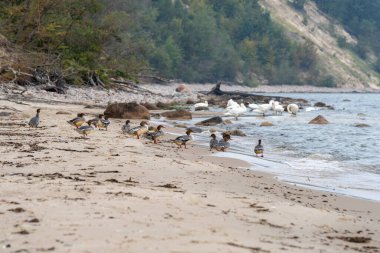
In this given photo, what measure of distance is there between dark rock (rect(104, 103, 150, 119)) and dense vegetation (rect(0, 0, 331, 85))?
882 cm

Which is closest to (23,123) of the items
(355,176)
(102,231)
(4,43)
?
(355,176)

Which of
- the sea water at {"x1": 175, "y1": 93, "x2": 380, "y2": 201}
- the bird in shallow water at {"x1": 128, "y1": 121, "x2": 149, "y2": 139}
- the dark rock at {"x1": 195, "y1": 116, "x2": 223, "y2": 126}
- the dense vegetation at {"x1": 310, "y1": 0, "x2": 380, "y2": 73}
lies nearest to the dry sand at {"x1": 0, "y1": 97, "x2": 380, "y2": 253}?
the sea water at {"x1": 175, "y1": 93, "x2": 380, "y2": 201}

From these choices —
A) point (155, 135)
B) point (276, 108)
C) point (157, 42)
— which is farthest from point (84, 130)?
point (157, 42)

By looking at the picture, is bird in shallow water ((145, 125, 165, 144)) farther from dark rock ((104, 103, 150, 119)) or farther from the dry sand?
dark rock ((104, 103, 150, 119))

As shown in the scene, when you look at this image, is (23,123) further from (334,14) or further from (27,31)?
(334,14)

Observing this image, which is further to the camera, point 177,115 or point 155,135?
point 177,115

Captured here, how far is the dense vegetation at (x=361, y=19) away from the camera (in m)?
151

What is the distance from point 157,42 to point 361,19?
78.3 meters

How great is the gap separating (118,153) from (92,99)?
2117 cm

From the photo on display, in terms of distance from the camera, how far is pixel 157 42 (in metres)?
97.5

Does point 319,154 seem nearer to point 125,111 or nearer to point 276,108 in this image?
point 125,111

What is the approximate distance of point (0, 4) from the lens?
36219 mm

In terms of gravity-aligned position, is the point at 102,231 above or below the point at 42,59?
below

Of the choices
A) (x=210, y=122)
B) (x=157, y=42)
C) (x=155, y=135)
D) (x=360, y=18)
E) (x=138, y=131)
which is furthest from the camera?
(x=360, y=18)
